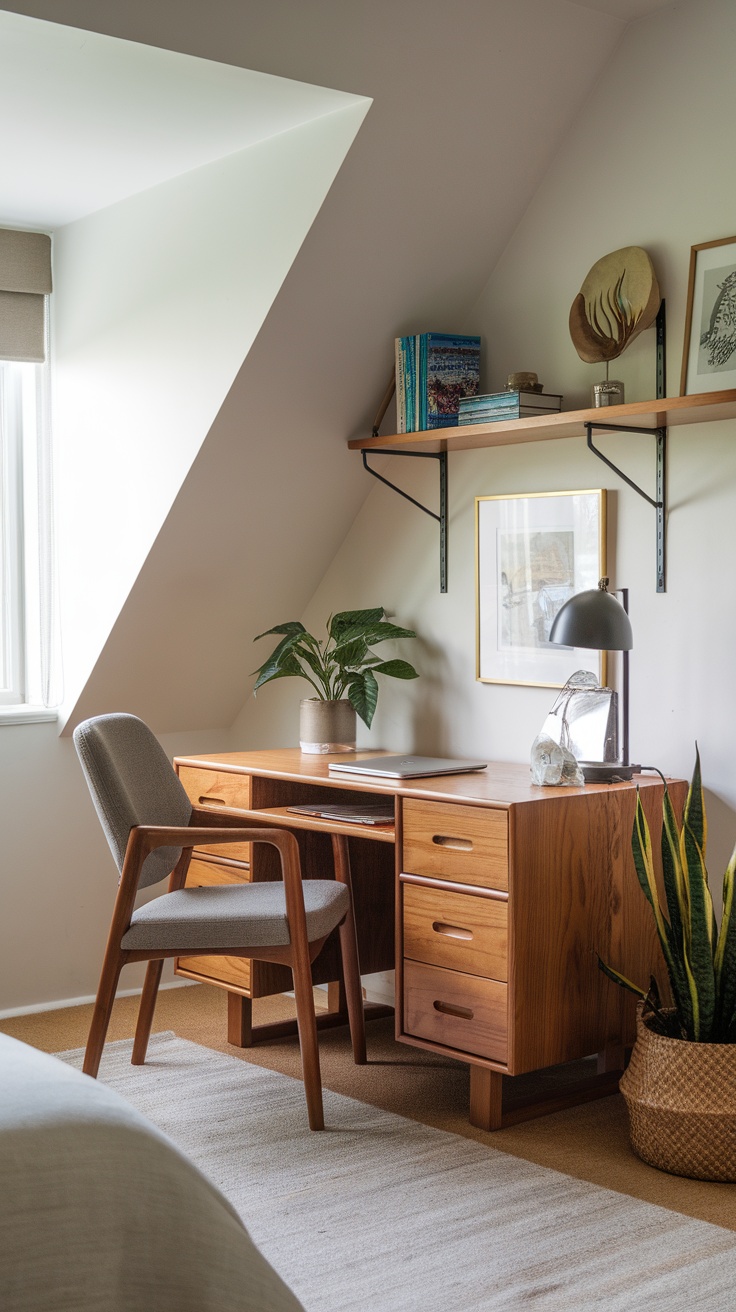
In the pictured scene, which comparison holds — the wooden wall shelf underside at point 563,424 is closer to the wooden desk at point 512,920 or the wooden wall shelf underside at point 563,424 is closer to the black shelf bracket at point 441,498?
the black shelf bracket at point 441,498

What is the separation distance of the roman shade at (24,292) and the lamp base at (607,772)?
6.76 feet

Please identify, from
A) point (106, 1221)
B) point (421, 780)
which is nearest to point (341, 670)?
point (421, 780)

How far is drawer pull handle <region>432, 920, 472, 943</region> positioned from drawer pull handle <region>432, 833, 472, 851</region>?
6.4 inches

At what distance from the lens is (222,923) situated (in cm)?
275

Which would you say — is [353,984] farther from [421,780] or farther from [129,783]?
[129,783]

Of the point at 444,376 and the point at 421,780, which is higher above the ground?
the point at 444,376

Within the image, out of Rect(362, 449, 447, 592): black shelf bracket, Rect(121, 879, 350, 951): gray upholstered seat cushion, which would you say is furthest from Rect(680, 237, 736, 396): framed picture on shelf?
Rect(121, 879, 350, 951): gray upholstered seat cushion

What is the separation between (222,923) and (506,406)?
1353 millimetres

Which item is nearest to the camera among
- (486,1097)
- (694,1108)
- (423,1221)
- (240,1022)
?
(423,1221)

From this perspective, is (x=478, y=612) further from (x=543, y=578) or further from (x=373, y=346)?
(x=373, y=346)

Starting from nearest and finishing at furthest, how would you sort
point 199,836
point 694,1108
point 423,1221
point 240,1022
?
point 423,1221
point 694,1108
point 199,836
point 240,1022

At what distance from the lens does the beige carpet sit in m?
2.46

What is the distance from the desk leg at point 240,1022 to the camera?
334cm

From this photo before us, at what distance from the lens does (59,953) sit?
3.79m
